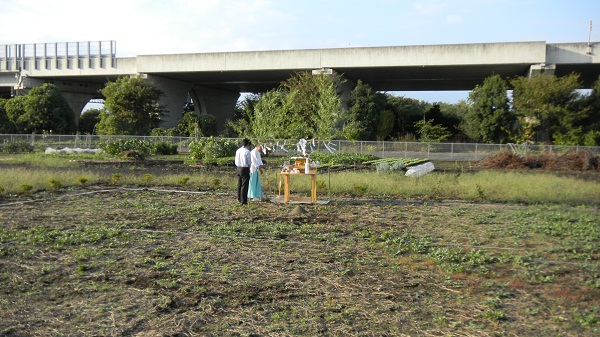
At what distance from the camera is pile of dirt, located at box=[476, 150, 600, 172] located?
77.7 ft

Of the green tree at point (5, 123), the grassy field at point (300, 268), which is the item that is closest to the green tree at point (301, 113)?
the grassy field at point (300, 268)

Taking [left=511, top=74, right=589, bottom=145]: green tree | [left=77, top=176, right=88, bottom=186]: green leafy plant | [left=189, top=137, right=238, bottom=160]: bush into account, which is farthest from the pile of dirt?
[left=77, top=176, right=88, bottom=186]: green leafy plant

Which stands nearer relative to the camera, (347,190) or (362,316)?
(362,316)

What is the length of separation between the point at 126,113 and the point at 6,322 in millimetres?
40528

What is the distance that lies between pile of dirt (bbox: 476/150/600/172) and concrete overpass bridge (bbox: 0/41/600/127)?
1559cm

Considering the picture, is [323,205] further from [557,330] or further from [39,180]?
[39,180]

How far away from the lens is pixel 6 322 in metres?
5.26

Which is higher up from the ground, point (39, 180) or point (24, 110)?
point (24, 110)

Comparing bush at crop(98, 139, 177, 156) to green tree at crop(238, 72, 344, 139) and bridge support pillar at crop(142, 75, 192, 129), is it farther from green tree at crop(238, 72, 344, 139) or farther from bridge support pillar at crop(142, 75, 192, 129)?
bridge support pillar at crop(142, 75, 192, 129)

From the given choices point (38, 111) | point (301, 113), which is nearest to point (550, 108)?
point (301, 113)

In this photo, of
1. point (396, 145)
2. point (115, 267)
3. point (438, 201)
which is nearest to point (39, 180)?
point (115, 267)

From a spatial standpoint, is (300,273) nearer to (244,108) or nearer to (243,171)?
(243,171)

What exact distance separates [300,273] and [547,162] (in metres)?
20.9

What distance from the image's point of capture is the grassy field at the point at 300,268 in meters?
5.29
